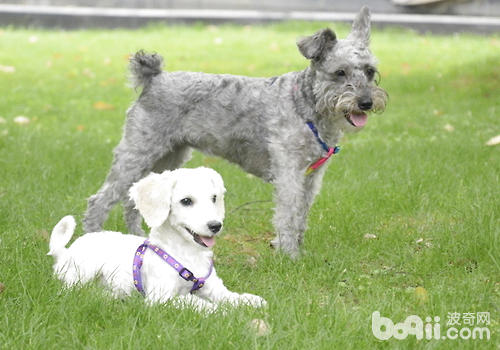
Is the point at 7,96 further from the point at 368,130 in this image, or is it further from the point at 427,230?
the point at 427,230

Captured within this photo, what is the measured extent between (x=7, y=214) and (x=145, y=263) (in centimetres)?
222

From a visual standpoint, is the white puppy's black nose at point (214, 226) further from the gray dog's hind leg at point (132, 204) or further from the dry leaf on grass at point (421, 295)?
the gray dog's hind leg at point (132, 204)

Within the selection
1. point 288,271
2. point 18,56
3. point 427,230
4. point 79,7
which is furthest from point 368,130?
point 79,7

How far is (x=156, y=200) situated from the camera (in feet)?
13.7

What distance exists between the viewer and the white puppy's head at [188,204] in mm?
4070

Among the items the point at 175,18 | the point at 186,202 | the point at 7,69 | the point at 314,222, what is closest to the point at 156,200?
the point at 186,202

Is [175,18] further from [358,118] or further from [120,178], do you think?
[358,118]

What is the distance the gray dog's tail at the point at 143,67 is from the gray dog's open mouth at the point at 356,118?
1657 mm

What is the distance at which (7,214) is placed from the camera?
5.96 meters

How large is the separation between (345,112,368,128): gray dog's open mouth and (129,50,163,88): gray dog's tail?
5.44 feet

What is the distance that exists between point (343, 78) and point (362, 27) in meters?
0.54

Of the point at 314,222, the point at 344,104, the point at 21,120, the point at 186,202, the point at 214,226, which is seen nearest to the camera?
the point at 214,226

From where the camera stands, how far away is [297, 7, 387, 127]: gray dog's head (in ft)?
17.4

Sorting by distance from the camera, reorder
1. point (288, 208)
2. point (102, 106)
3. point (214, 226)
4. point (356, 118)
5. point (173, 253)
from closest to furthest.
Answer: point (214, 226), point (173, 253), point (356, 118), point (288, 208), point (102, 106)
